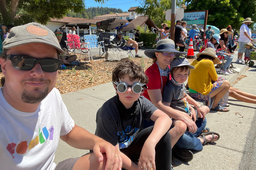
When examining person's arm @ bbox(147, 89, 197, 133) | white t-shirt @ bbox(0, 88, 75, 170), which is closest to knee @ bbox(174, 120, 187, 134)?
person's arm @ bbox(147, 89, 197, 133)

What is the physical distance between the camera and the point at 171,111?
2.37 m

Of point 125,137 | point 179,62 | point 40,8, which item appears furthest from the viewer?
point 40,8

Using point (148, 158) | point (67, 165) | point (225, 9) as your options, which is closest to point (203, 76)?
point (148, 158)

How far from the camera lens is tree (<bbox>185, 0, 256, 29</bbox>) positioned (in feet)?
89.5

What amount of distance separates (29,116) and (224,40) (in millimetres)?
8811

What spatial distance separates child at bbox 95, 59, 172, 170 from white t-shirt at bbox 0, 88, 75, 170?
484 millimetres

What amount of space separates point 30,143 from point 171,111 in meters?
1.63

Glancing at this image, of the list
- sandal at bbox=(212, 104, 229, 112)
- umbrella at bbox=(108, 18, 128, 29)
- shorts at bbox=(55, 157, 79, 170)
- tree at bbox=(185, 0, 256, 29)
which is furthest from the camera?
tree at bbox=(185, 0, 256, 29)

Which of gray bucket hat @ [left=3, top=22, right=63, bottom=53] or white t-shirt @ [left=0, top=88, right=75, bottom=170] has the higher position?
gray bucket hat @ [left=3, top=22, right=63, bottom=53]

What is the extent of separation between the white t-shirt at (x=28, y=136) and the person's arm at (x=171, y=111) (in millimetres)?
1294

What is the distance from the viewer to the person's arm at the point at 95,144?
4.49 feet

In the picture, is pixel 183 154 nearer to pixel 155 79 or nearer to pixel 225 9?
pixel 155 79

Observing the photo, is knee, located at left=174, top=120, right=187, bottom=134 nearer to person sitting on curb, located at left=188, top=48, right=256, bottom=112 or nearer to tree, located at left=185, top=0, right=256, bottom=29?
person sitting on curb, located at left=188, top=48, right=256, bottom=112

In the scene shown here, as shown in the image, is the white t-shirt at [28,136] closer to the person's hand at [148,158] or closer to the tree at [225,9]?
the person's hand at [148,158]
